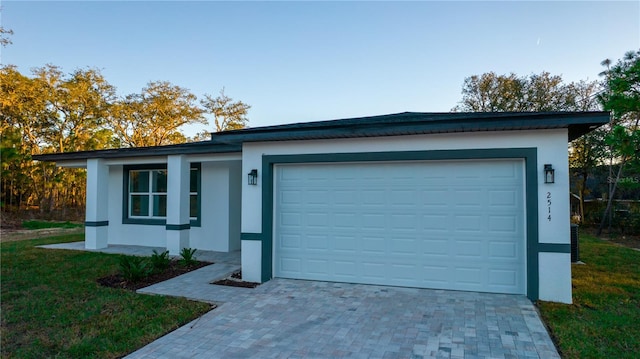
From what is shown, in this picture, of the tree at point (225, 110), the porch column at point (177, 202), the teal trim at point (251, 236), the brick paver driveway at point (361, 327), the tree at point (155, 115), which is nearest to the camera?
the brick paver driveway at point (361, 327)

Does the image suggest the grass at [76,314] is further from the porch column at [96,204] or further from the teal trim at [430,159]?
the porch column at [96,204]

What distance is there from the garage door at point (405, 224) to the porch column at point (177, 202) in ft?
11.9

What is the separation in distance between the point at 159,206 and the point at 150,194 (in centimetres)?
46

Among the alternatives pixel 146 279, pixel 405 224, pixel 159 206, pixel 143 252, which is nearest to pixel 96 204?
pixel 159 206

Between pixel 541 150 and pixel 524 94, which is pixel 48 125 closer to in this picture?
pixel 541 150

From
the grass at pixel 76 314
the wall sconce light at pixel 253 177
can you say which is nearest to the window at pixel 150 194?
the grass at pixel 76 314

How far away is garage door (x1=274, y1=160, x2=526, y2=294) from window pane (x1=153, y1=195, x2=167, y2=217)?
5503mm

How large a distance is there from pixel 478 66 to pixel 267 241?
58.7 ft

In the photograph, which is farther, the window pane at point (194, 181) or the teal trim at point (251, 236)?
the window pane at point (194, 181)

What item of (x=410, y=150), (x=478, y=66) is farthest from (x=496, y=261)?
(x=478, y=66)

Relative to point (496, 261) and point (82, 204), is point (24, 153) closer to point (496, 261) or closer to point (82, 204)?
point (82, 204)

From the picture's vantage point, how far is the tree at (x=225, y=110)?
2913cm

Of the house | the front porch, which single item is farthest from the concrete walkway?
the front porch

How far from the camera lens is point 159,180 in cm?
1055
